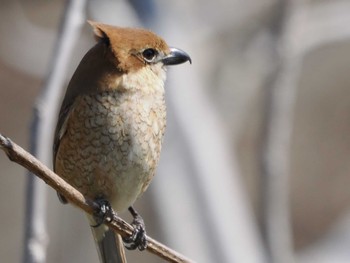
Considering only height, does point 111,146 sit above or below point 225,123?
below

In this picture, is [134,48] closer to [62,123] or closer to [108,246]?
[62,123]

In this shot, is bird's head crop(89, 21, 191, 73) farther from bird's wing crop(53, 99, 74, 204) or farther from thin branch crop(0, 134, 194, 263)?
thin branch crop(0, 134, 194, 263)

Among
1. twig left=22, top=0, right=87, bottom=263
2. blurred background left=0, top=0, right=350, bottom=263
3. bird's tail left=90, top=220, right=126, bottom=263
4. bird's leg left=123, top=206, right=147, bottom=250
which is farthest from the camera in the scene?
blurred background left=0, top=0, right=350, bottom=263

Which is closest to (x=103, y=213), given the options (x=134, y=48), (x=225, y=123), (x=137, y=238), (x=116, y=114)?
(x=137, y=238)

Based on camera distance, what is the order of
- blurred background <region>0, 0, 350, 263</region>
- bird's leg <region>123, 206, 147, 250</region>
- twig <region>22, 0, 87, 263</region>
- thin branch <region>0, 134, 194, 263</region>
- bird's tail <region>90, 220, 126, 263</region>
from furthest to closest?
blurred background <region>0, 0, 350, 263</region> < bird's tail <region>90, 220, 126, 263</region> < bird's leg <region>123, 206, 147, 250</region> < twig <region>22, 0, 87, 263</region> < thin branch <region>0, 134, 194, 263</region>

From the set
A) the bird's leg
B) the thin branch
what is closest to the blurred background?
the thin branch

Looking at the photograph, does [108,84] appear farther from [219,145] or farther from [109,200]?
[219,145]

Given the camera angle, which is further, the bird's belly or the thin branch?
the bird's belly
